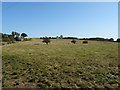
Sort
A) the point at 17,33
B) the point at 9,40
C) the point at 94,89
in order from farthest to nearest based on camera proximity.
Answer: the point at 17,33 < the point at 9,40 < the point at 94,89

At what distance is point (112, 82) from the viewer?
4.20 m

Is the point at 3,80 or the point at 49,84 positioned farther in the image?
the point at 3,80

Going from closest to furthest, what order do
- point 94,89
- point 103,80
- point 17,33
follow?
point 94,89
point 103,80
point 17,33

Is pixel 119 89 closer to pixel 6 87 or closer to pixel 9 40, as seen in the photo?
pixel 6 87

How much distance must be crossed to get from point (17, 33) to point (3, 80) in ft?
218

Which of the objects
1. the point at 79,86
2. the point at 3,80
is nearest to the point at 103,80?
the point at 79,86

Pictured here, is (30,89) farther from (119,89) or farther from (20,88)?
(119,89)

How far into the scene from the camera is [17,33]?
2564 inches

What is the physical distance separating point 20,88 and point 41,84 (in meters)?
0.79

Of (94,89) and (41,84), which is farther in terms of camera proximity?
(41,84)

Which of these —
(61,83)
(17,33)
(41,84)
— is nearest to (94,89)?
(61,83)

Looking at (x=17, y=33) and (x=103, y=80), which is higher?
(x=17, y=33)

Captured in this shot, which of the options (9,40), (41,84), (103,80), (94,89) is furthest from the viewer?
(9,40)

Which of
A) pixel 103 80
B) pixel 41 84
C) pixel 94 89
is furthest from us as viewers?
pixel 103 80
